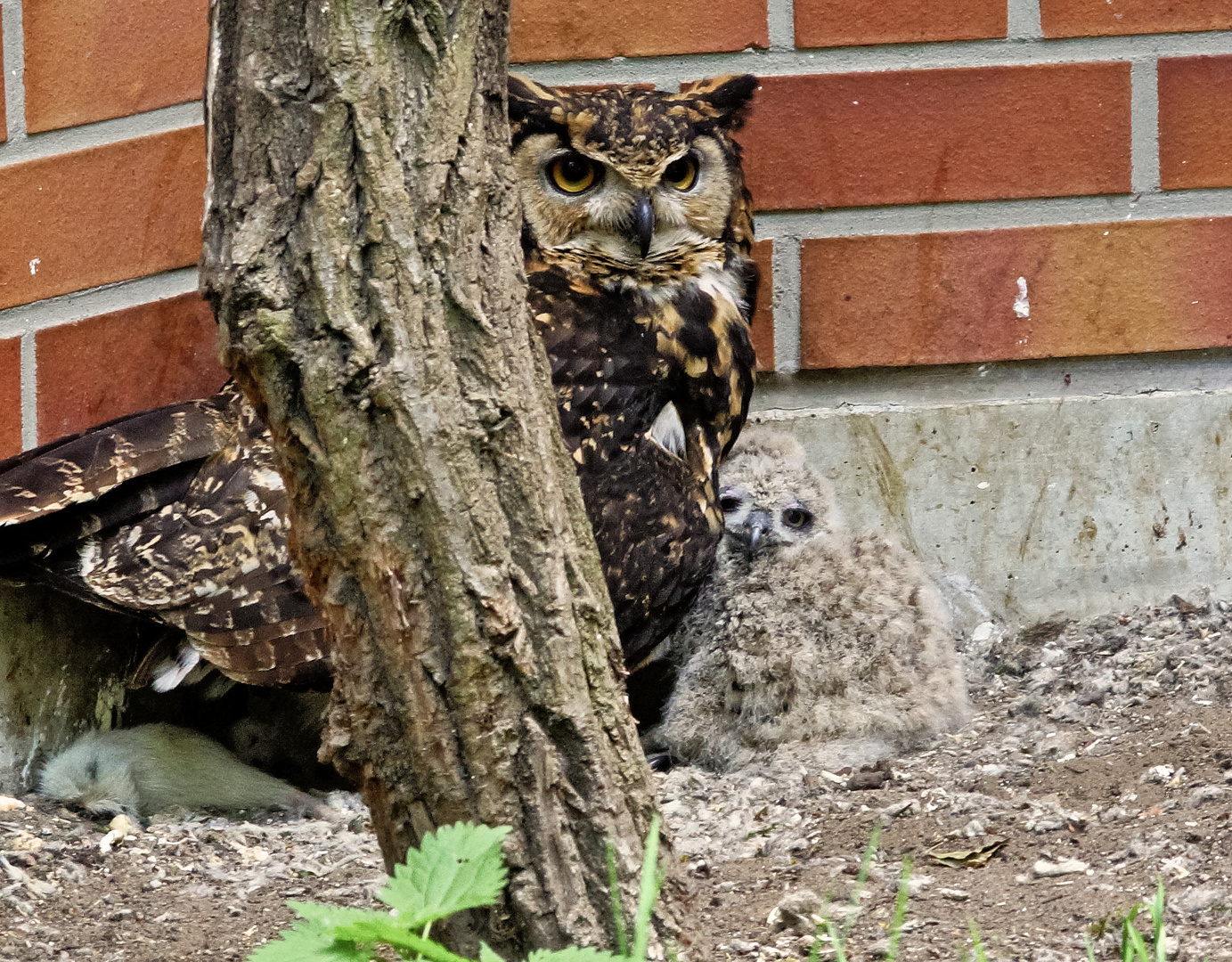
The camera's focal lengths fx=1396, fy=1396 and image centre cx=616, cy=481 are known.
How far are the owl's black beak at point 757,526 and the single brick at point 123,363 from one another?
993 mm

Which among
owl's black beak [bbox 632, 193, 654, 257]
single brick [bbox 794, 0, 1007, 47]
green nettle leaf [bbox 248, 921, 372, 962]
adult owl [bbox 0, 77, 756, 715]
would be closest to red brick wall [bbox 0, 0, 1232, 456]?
single brick [bbox 794, 0, 1007, 47]

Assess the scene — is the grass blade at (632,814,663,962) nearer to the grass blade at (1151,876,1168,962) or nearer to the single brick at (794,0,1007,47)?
the grass blade at (1151,876,1168,962)

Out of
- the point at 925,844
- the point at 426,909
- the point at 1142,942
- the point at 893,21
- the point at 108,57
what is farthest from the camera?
the point at 893,21

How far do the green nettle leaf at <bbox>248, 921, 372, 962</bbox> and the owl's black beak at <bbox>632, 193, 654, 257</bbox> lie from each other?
152 cm

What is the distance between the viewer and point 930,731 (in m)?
2.30

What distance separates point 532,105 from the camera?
2.29 meters

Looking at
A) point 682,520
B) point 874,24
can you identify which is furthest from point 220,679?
point 874,24

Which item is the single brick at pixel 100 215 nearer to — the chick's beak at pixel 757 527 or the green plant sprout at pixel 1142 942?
the chick's beak at pixel 757 527

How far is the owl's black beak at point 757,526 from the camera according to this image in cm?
258

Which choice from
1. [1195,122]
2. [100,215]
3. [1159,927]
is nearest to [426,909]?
[1159,927]

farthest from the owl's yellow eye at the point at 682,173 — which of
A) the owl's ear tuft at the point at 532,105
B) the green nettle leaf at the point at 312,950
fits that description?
the green nettle leaf at the point at 312,950

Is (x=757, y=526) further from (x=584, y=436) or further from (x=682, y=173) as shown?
(x=682, y=173)

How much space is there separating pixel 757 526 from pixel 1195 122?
1036 millimetres

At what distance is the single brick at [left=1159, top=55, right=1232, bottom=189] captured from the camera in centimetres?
239
